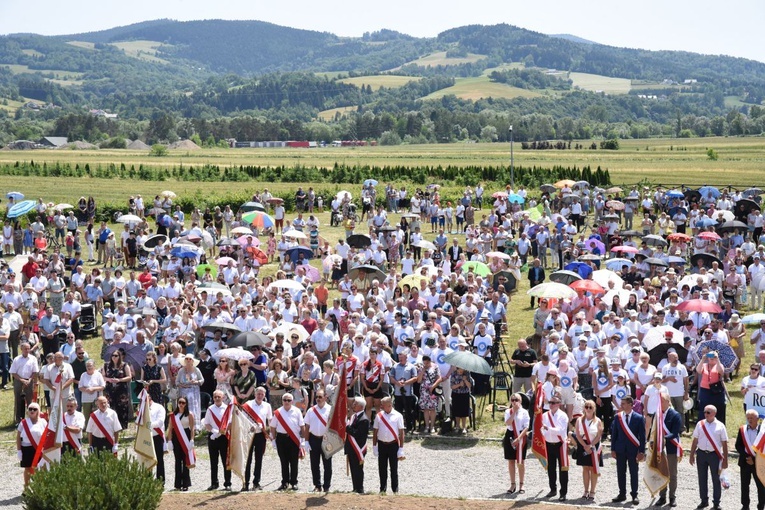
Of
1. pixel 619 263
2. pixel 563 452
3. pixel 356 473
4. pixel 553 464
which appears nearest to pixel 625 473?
pixel 563 452

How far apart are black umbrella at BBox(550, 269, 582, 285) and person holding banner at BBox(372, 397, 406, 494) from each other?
34.3 ft

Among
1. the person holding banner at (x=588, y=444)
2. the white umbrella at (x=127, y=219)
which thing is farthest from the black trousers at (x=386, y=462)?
the white umbrella at (x=127, y=219)

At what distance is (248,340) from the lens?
17.6 m

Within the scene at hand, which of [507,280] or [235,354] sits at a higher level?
[235,354]

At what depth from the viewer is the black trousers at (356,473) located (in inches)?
543

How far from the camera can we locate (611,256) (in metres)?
31.5

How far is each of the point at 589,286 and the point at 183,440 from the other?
35.6 ft

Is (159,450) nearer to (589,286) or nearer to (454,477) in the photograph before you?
(454,477)

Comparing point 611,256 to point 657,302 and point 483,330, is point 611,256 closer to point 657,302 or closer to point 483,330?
point 657,302

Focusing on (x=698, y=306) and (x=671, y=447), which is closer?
(x=671, y=447)

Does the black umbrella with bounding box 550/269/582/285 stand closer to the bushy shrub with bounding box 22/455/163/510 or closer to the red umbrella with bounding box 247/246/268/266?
the red umbrella with bounding box 247/246/268/266

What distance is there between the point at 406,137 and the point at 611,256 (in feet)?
420

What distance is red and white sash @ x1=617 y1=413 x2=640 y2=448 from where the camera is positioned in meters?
13.4

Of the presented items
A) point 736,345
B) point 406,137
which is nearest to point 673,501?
point 736,345
